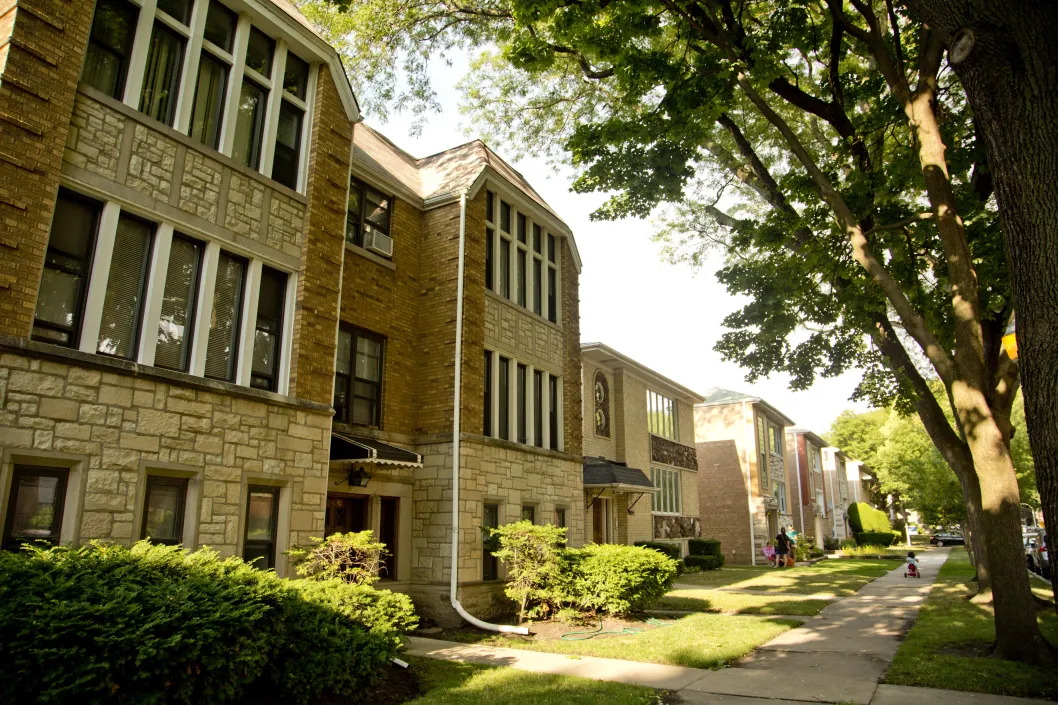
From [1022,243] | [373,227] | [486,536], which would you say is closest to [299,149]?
[373,227]

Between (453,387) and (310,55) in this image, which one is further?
(453,387)

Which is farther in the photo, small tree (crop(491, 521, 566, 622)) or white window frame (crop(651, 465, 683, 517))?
white window frame (crop(651, 465, 683, 517))

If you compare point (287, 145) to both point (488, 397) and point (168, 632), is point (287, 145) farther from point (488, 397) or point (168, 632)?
point (168, 632)

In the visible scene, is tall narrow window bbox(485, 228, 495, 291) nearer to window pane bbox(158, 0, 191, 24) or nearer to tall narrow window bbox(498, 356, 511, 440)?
tall narrow window bbox(498, 356, 511, 440)

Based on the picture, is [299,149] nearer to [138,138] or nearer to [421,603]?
[138,138]

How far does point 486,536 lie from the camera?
44.9ft

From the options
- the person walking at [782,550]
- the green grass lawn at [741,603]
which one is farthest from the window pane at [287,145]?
the person walking at [782,550]

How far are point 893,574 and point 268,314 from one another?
25.5 m

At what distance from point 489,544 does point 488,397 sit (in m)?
3.02

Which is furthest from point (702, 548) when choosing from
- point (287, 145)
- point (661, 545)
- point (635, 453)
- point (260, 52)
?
point (260, 52)

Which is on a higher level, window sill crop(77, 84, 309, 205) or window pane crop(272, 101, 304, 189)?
window pane crop(272, 101, 304, 189)

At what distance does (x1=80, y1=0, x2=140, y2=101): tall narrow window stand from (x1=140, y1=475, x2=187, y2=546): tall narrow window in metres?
4.72

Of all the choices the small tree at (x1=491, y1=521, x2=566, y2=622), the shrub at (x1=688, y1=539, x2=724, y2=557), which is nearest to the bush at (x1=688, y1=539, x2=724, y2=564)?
the shrub at (x1=688, y1=539, x2=724, y2=557)

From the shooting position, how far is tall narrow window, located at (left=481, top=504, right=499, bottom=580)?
537 inches
